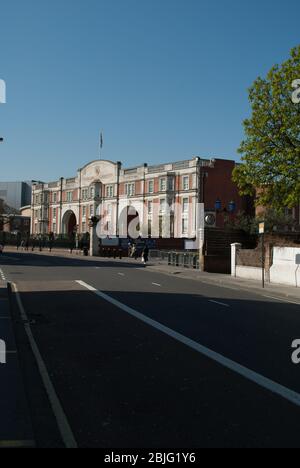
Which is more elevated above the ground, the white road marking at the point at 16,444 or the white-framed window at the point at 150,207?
the white-framed window at the point at 150,207

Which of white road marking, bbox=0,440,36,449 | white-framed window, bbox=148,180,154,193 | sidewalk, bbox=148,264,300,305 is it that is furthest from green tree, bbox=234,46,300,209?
white-framed window, bbox=148,180,154,193

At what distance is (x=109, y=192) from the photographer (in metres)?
87.6

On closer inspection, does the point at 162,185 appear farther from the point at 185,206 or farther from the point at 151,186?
the point at 185,206

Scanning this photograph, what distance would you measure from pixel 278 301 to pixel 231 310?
4.15 m

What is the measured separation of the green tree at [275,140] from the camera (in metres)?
26.4

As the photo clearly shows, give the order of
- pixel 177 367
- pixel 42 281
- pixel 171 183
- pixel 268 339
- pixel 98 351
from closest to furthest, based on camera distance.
Result: pixel 177 367 → pixel 98 351 → pixel 268 339 → pixel 42 281 → pixel 171 183

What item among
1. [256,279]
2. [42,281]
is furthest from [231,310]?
[256,279]

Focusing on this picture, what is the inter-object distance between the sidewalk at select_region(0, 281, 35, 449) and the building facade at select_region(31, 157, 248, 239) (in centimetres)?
5172

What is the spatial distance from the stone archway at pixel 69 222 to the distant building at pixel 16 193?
52106mm

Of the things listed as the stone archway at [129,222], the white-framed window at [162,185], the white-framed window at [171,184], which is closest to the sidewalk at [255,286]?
the white-framed window at [171,184]

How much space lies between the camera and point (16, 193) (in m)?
152

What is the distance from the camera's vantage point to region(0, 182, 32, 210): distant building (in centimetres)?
15000

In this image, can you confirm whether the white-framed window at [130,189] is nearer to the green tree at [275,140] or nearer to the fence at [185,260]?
the fence at [185,260]

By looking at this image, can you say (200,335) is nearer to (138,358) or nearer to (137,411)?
(138,358)
